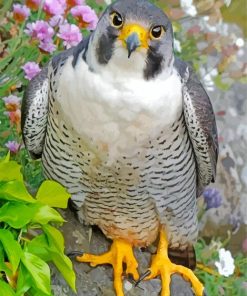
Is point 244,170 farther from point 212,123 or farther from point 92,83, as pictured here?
point 92,83

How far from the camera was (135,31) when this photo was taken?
2117 millimetres

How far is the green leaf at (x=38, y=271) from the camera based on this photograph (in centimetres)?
208

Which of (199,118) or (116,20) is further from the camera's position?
(199,118)

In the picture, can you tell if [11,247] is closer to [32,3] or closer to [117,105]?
[117,105]

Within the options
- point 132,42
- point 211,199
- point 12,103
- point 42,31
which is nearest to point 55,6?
point 42,31

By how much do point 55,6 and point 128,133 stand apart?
71 centimetres

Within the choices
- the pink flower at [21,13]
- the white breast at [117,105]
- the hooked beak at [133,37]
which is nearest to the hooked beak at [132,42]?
the hooked beak at [133,37]

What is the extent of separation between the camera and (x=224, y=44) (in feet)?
13.5

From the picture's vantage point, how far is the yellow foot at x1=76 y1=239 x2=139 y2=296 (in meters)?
2.61

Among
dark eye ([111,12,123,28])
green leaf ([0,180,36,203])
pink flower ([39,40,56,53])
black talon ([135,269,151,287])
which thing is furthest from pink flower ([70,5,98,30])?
green leaf ([0,180,36,203])

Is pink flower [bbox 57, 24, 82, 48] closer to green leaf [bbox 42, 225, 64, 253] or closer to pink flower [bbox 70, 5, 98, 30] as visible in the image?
pink flower [bbox 70, 5, 98, 30]

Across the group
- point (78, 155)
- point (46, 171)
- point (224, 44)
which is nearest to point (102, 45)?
point (78, 155)

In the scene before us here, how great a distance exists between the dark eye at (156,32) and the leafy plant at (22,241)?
446mm

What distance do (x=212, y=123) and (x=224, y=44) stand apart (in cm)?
173
